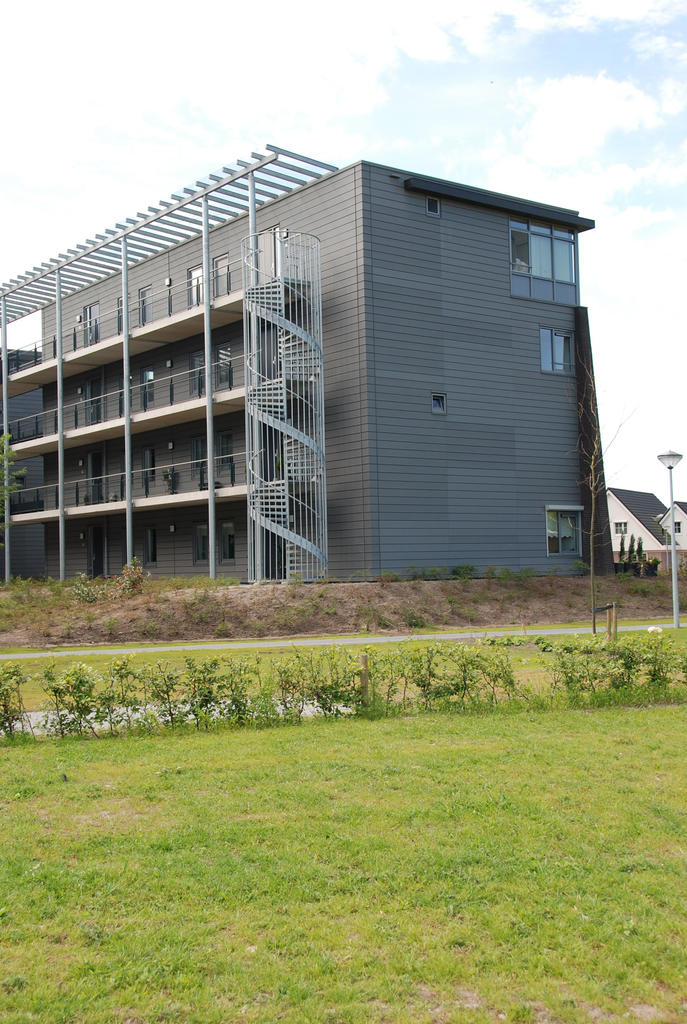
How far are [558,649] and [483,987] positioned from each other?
7534 millimetres

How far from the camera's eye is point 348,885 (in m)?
5.27

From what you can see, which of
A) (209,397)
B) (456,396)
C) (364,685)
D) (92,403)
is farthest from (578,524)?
(364,685)

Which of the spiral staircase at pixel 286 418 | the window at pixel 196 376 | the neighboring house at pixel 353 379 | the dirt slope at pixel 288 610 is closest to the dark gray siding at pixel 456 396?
the neighboring house at pixel 353 379

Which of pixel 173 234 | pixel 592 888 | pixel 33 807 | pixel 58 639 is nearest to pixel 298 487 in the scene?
pixel 58 639

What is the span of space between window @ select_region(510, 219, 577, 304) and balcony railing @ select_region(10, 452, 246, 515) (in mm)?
10746

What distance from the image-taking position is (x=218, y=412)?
30.5 m

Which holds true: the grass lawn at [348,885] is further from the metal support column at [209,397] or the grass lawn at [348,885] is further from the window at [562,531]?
the window at [562,531]

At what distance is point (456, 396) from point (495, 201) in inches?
250

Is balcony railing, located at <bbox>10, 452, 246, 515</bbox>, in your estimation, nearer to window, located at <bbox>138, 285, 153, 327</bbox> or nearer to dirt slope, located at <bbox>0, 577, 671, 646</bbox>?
window, located at <bbox>138, 285, 153, 327</bbox>

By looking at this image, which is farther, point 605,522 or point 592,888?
point 605,522

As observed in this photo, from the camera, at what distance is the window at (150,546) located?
113ft

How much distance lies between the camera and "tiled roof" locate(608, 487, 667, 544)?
59.7m

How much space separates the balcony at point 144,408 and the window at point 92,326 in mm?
2296

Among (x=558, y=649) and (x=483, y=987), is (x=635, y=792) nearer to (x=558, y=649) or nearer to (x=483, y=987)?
(x=483, y=987)
